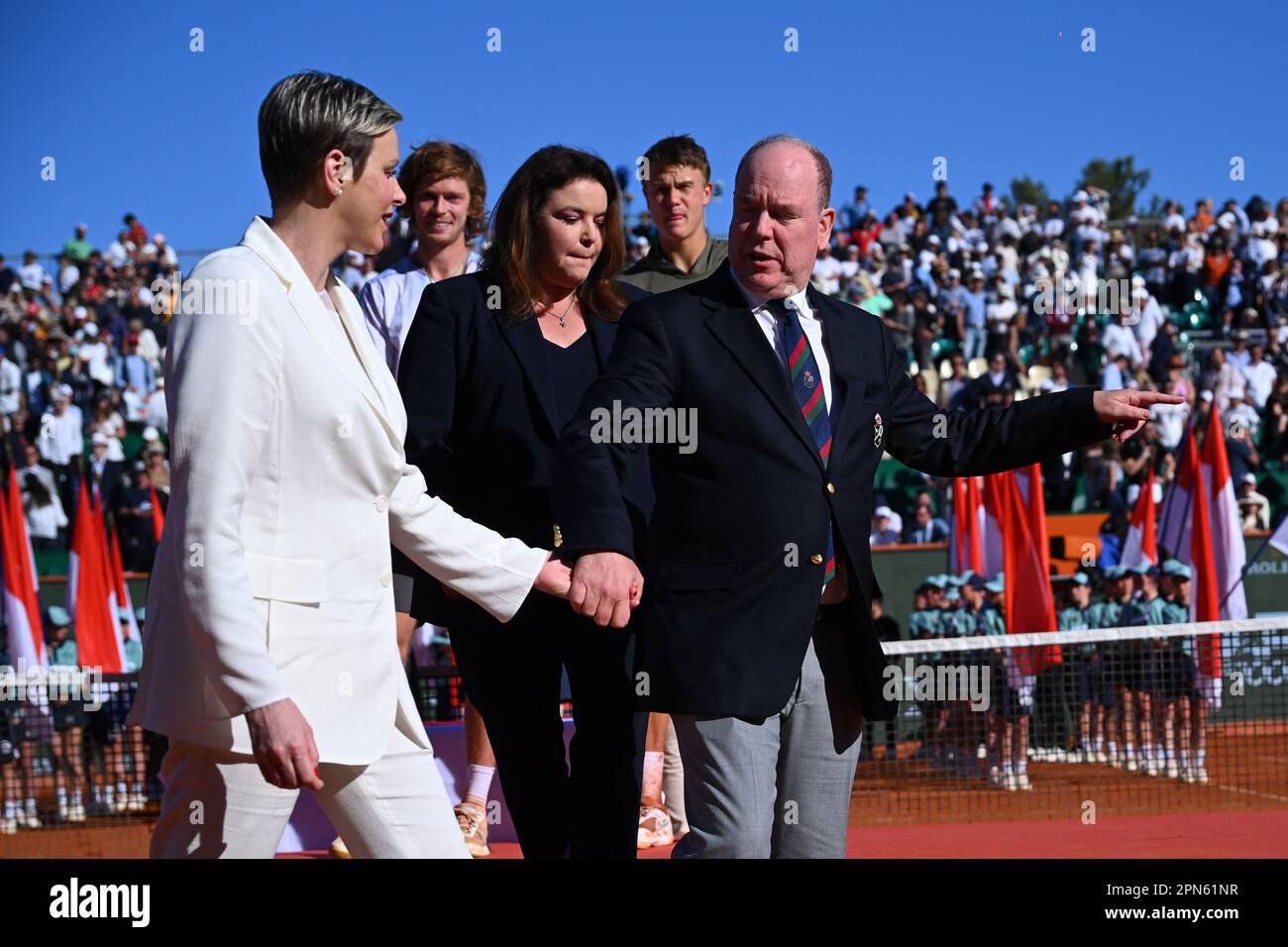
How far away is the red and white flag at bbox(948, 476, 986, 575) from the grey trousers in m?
10.5

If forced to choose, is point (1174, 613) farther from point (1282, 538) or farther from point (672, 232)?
point (672, 232)

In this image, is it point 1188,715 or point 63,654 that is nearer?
point 1188,715

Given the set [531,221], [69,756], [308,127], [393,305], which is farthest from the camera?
[69,756]

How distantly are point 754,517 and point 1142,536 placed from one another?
1084 centimetres

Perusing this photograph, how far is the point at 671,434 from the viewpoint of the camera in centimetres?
404

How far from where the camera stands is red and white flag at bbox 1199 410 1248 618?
534 inches

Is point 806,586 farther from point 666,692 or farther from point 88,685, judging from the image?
point 88,685

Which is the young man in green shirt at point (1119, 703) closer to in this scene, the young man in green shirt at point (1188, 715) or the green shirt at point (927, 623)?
the young man in green shirt at point (1188, 715)

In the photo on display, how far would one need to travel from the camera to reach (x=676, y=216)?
256 inches

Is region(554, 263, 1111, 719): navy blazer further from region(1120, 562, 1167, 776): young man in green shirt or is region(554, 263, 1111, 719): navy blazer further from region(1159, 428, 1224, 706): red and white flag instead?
region(1159, 428, 1224, 706): red and white flag

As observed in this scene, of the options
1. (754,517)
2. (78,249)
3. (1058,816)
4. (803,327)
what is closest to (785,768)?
(754,517)

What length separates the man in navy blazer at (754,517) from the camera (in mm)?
3838

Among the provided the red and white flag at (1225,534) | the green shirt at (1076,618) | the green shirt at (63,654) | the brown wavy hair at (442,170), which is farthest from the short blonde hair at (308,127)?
the red and white flag at (1225,534)
